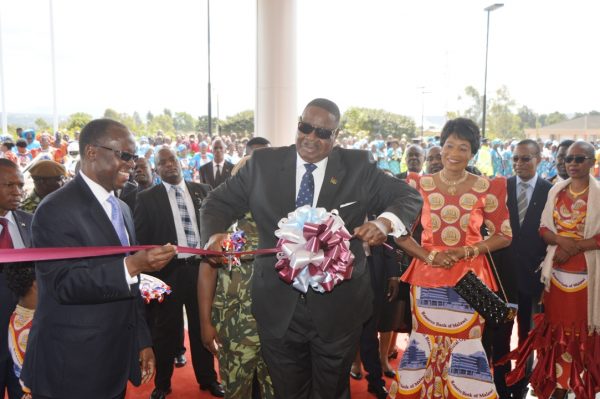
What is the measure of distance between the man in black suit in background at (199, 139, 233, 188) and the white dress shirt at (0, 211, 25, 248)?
17.6 feet

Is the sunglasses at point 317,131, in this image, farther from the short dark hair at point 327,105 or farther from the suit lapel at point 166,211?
the suit lapel at point 166,211

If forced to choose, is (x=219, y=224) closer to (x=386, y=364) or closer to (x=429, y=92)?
(x=386, y=364)

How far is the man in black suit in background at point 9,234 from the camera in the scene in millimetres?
3516

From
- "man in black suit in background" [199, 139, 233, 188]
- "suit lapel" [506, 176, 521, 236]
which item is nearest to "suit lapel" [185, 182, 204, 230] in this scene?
"suit lapel" [506, 176, 521, 236]

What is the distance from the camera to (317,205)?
296cm

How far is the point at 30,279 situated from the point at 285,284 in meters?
1.74

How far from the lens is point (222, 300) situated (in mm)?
3562

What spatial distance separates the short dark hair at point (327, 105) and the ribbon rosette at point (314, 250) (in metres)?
0.58

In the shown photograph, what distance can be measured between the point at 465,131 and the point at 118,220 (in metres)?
2.66

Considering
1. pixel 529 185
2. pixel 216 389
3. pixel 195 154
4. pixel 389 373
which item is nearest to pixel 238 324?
pixel 216 389

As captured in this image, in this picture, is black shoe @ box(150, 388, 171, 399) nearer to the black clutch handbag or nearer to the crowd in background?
the black clutch handbag

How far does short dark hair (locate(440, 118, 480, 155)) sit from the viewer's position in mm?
4075

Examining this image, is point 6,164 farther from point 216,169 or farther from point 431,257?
point 216,169

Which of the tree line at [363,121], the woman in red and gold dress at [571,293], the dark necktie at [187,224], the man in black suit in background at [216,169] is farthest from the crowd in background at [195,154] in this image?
the tree line at [363,121]
